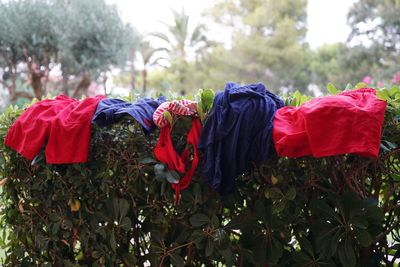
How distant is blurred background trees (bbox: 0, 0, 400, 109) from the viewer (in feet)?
21.6

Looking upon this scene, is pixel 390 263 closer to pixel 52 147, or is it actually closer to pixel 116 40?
pixel 52 147

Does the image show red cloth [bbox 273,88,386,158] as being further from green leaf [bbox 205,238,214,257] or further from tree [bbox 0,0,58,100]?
tree [bbox 0,0,58,100]

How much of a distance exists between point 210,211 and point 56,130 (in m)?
0.71

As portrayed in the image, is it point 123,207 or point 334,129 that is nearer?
point 334,129

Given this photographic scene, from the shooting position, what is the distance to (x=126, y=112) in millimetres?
1609

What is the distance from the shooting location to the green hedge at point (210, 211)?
1.48 meters

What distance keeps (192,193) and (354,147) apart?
0.62 metres

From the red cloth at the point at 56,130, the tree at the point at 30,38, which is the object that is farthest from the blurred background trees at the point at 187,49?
the red cloth at the point at 56,130

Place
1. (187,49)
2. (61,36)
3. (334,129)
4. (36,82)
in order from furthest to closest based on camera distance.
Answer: (187,49), (36,82), (61,36), (334,129)

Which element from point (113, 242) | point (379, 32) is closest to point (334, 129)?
point (113, 242)

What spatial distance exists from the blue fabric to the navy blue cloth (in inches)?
9.5

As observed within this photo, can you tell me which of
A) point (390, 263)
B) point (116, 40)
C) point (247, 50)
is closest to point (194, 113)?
point (390, 263)

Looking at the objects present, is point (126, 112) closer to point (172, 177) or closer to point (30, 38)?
point (172, 177)

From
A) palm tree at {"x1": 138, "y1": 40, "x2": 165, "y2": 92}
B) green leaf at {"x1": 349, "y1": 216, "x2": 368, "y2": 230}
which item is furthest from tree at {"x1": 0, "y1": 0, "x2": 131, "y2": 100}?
palm tree at {"x1": 138, "y1": 40, "x2": 165, "y2": 92}
